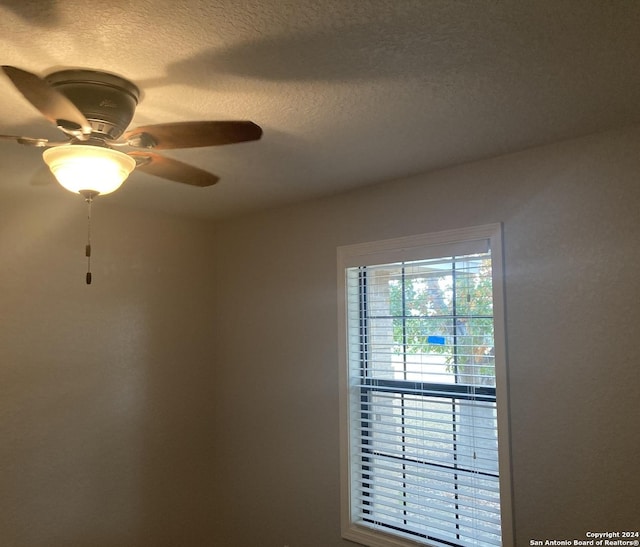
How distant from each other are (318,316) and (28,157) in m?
1.73

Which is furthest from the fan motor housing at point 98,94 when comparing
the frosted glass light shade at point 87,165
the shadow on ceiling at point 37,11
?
the shadow on ceiling at point 37,11

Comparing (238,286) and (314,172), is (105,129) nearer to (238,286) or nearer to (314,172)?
(314,172)

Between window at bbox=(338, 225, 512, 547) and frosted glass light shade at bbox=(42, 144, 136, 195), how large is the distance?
1.60 meters

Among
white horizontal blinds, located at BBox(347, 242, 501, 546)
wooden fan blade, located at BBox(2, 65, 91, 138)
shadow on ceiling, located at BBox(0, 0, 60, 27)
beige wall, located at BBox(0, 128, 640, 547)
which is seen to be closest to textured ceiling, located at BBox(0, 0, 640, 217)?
shadow on ceiling, located at BBox(0, 0, 60, 27)

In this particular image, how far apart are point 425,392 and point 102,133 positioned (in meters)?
1.93

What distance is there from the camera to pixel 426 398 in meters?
2.70

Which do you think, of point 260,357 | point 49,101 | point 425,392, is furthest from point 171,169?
point 260,357

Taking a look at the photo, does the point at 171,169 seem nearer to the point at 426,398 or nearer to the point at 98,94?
the point at 98,94

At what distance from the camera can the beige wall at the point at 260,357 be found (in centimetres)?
215

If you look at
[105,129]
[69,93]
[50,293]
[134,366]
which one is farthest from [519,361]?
[50,293]

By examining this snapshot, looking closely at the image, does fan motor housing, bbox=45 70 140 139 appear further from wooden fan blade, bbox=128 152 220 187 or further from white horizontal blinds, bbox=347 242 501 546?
white horizontal blinds, bbox=347 242 501 546

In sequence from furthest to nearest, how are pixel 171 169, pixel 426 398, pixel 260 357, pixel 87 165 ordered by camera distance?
1. pixel 260 357
2. pixel 426 398
3. pixel 171 169
4. pixel 87 165

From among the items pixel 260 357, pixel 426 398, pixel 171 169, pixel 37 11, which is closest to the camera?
pixel 37 11

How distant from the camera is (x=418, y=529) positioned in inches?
105
